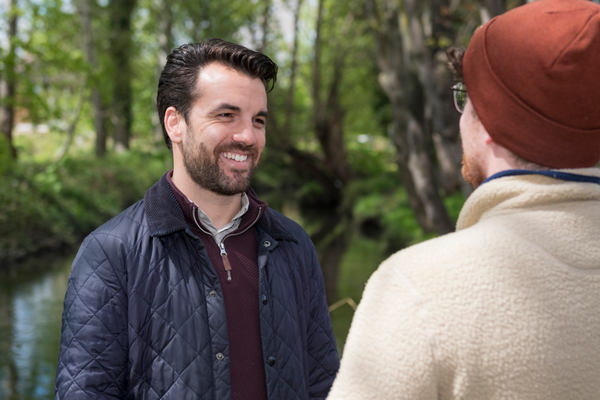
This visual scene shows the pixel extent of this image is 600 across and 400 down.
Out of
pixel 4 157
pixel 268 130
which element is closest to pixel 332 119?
pixel 268 130

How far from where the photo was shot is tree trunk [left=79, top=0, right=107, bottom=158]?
1702cm

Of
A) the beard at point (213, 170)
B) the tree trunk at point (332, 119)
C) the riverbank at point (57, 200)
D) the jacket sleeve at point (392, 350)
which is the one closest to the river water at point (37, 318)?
the riverbank at point (57, 200)

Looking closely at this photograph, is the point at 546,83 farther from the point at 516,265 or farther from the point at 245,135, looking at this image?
the point at 245,135

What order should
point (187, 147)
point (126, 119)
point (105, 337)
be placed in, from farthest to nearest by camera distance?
point (126, 119) → point (187, 147) → point (105, 337)

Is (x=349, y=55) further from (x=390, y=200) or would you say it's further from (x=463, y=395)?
(x=463, y=395)

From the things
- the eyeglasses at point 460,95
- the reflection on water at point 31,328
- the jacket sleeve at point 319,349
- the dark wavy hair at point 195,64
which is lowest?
the reflection on water at point 31,328

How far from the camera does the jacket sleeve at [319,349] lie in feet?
7.09

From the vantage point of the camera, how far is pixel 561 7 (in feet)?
3.57

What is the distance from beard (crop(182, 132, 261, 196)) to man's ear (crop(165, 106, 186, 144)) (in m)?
0.05

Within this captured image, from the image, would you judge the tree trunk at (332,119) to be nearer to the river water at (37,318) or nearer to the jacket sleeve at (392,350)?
the river water at (37,318)

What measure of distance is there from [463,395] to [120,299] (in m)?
1.17

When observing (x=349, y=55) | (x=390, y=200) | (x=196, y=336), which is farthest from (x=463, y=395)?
(x=349, y=55)

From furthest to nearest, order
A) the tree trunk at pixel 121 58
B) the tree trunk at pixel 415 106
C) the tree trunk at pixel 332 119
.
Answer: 1. the tree trunk at pixel 121 58
2. the tree trunk at pixel 332 119
3. the tree trunk at pixel 415 106

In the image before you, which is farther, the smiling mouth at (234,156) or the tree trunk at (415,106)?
the tree trunk at (415,106)
